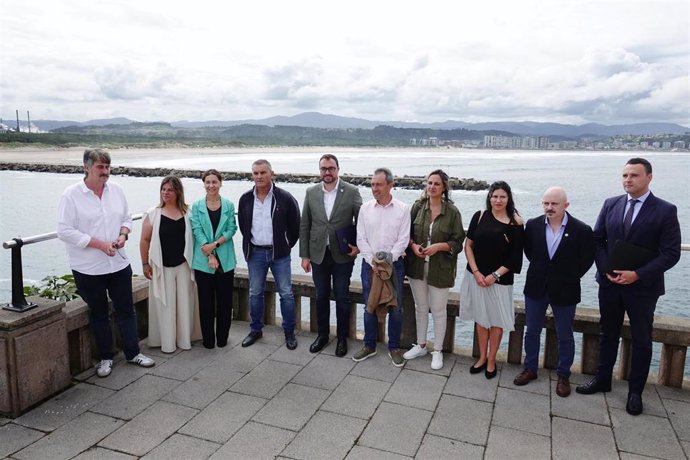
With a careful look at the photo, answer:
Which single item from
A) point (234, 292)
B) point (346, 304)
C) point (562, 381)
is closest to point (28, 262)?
point (234, 292)

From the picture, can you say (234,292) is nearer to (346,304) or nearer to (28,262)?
(346,304)

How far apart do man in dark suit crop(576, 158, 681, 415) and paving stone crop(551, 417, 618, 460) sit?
1.42 ft

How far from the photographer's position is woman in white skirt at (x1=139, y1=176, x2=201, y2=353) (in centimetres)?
473

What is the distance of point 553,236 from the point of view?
414 centimetres

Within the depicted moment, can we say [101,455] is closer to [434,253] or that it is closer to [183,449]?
[183,449]

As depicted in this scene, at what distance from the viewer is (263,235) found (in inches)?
196

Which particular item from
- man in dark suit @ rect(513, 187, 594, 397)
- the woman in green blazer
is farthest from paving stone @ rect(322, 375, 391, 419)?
the woman in green blazer

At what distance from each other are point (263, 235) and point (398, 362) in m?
1.64

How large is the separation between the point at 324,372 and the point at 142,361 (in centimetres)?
152

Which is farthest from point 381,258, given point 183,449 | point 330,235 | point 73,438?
point 73,438

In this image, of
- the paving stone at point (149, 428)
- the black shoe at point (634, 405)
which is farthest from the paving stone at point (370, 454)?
the black shoe at point (634, 405)

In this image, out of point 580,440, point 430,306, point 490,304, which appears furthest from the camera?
point 430,306

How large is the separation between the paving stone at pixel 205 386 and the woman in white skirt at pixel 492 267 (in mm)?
1991

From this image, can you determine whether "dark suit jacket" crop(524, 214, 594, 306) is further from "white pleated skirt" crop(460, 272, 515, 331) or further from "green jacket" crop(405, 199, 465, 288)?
"green jacket" crop(405, 199, 465, 288)
